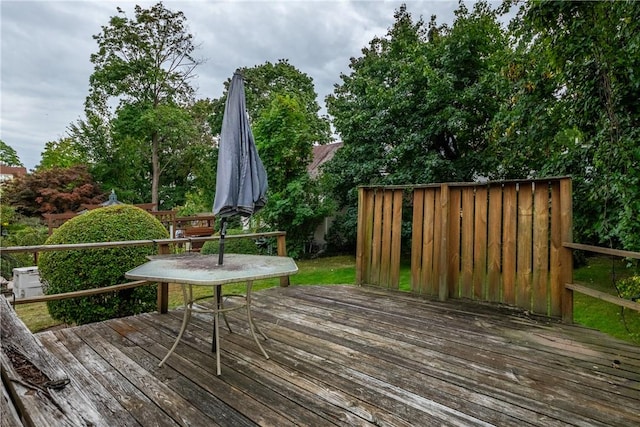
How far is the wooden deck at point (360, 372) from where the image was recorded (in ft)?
6.21

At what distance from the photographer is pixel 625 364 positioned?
8.16 feet

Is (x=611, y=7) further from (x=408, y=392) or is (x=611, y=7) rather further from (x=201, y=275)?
(x=201, y=275)

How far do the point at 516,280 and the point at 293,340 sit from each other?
248 centimetres

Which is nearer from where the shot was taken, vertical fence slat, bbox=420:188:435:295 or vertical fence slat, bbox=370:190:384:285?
vertical fence slat, bbox=420:188:435:295

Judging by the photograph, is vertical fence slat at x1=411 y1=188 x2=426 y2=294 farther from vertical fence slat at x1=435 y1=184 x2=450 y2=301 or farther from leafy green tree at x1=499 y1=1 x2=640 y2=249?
leafy green tree at x1=499 y1=1 x2=640 y2=249

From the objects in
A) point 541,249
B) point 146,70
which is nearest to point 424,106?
point 541,249

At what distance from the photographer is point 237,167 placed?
2717mm

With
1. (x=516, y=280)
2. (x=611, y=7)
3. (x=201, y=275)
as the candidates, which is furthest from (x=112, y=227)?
(x=611, y=7)

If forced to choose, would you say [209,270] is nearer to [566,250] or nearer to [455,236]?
[455,236]

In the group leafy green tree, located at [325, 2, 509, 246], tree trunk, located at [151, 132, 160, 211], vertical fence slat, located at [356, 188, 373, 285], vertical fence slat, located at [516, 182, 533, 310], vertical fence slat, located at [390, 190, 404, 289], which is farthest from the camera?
tree trunk, located at [151, 132, 160, 211]

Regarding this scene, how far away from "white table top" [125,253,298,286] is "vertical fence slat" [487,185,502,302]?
2.40 m

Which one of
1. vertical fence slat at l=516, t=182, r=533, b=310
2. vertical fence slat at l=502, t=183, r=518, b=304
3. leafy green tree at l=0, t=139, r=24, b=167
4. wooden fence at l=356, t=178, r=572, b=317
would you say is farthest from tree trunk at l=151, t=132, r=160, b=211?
vertical fence slat at l=516, t=182, r=533, b=310

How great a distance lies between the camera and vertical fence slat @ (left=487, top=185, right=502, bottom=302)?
3832mm

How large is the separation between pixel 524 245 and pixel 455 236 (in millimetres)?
741
